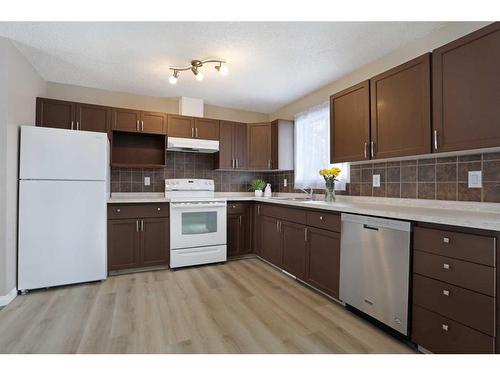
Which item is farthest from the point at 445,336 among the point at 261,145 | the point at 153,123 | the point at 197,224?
the point at 153,123

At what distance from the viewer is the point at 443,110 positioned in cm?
173

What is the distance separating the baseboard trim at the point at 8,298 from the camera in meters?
2.17

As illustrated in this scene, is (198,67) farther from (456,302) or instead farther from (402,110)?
(456,302)

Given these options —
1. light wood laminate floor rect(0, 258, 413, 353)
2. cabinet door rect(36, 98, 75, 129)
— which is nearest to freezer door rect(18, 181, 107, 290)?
light wood laminate floor rect(0, 258, 413, 353)

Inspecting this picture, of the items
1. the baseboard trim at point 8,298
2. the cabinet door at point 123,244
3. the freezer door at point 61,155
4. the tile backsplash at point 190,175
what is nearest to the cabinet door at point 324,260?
the tile backsplash at point 190,175

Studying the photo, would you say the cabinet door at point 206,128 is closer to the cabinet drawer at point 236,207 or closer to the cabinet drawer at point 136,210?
the cabinet drawer at point 236,207

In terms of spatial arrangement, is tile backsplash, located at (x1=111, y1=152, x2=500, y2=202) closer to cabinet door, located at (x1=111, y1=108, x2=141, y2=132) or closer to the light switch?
the light switch

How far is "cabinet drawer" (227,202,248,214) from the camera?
3.51 m

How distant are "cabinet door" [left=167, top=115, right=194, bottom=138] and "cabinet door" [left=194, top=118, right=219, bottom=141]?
7 cm

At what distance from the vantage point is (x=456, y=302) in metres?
1.37

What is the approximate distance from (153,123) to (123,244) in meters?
1.64

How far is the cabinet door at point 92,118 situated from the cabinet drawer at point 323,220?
2.76 meters
